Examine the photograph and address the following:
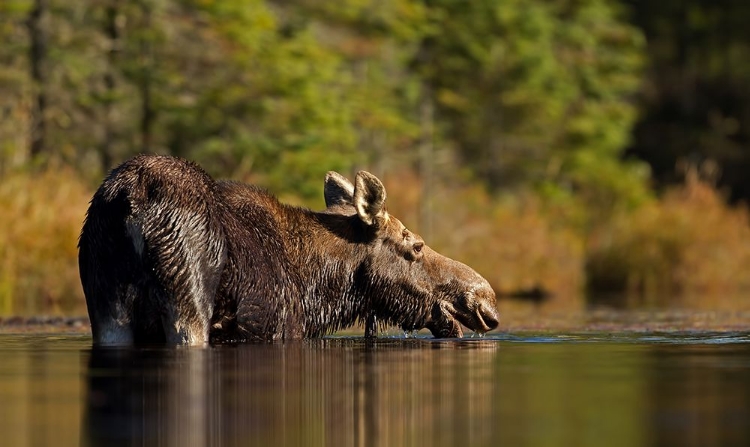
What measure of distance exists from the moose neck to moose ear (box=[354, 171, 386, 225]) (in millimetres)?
334

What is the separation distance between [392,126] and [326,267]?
90.9ft

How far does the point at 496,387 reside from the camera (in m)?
9.80

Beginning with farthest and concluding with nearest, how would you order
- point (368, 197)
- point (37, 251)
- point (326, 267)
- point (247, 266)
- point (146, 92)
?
1. point (146, 92)
2. point (37, 251)
3. point (326, 267)
4. point (368, 197)
5. point (247, 266)

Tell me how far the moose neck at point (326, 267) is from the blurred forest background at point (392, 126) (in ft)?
30.8

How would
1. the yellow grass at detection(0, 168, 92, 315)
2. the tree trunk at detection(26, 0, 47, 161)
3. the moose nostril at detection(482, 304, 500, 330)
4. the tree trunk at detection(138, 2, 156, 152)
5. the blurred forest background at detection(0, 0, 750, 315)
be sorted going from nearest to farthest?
the moose nostril at detection(482, 304, 500, 330) < the yellow grass at detection(0, 168, 92, 315) < the blurred forest background at detection(0, 0, 750, 315) < the tree trunk at detection(26, 0, 47, 161) < the tree trunk at detection(138, 2, 156, 152)

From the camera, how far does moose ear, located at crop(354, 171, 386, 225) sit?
13461 mm

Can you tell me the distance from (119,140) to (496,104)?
1933 centimetres

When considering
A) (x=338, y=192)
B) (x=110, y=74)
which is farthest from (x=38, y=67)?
(x=338, y=192)

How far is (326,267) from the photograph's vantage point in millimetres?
13859

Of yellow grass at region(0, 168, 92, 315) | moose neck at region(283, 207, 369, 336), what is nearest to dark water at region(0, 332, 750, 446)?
moose neck at region(283, 207, 369, 336)

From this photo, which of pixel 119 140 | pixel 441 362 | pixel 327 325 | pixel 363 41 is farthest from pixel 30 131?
pixel 441 362

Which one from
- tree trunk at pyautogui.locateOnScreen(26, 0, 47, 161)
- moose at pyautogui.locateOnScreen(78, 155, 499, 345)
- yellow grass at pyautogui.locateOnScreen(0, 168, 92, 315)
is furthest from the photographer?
tree trunk at pyautogui.locateOnScreen(26, 0, 47, 161)

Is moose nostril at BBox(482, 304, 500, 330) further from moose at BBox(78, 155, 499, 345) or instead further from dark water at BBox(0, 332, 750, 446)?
dark water at BBox(0, 332, 750, 446)

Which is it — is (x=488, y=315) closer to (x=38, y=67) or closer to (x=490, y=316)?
(x=490, y=316)
